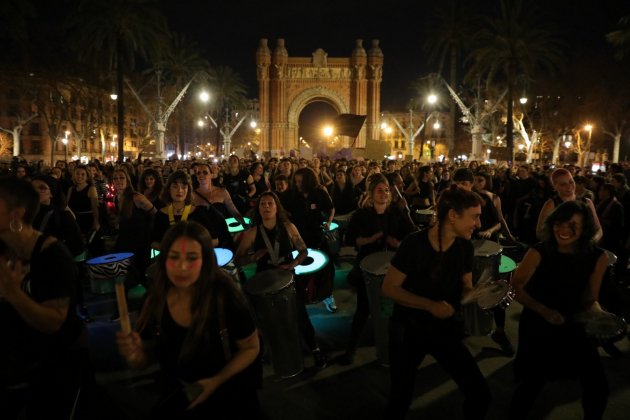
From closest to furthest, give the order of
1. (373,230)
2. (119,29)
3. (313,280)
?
(313,280) → (373,230) → (119,29)

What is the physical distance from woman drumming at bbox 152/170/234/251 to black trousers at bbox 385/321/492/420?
2.94 m

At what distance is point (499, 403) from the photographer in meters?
4.10

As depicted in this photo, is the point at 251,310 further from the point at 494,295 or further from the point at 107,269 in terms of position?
the point at 107,269

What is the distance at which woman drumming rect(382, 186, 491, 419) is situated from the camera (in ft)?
9.91

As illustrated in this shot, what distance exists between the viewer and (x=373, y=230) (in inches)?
202

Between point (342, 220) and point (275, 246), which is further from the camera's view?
point (342, 220)

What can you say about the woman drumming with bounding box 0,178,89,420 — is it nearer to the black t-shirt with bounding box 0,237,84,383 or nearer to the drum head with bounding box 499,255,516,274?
the black t-shirt with bounding box 0,237,84,383

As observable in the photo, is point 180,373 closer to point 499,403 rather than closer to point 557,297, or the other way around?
point 557,297

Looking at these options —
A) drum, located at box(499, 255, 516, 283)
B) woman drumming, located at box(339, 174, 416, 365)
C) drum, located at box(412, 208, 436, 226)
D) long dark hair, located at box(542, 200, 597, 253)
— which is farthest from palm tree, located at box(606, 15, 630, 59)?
long dark hair, located at box(542, 200, 597, 253)

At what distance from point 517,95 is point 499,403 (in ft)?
157

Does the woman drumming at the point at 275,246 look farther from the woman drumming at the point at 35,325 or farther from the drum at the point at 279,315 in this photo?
the woman drumming at the point at 35,325

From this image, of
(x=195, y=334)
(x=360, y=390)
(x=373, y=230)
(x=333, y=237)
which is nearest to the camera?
(x=195, y=334)

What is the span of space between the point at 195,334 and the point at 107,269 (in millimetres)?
3924

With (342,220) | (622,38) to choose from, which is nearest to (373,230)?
(342,220)
